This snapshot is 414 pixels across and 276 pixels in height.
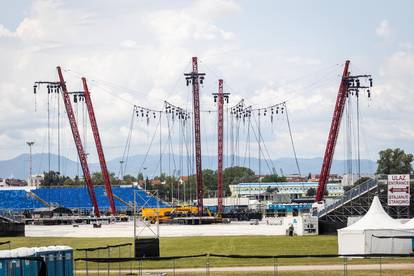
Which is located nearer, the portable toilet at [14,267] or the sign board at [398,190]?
the portable toilet at [14,267]

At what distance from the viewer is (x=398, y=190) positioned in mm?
97812

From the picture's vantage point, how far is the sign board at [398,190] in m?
96.9

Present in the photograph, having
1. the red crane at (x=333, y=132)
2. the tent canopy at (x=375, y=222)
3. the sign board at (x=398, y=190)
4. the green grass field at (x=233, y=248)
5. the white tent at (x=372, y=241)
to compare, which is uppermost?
the red crane at (x=333, y=132)

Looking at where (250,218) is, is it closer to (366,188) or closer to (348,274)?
(366,188)

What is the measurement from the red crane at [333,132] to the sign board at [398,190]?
126ft

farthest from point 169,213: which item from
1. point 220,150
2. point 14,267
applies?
point 14,267

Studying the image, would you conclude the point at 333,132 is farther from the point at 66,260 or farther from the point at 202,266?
the point at 66,260

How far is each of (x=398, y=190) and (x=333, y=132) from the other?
41.8m

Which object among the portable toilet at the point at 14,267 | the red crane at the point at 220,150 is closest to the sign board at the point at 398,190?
the red crane at the point at 220,150

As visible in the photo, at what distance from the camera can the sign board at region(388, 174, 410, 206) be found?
9688 centimetres

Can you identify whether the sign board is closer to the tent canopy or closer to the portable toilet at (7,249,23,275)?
the tent canopy

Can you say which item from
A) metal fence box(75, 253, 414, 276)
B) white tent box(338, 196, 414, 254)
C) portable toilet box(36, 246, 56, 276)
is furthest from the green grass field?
portable toilet box(36, 246, 56, 276)

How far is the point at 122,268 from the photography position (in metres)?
56.2

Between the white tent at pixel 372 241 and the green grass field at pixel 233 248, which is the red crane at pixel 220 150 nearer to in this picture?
the green grass field at pixel 233 248
